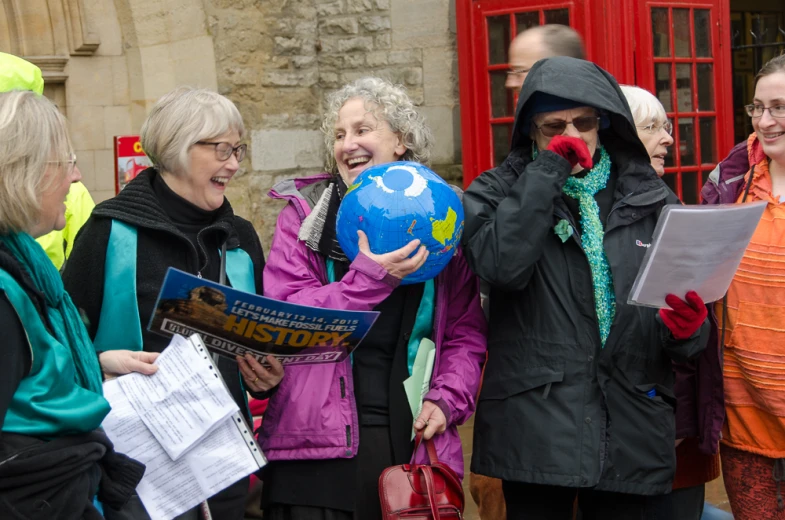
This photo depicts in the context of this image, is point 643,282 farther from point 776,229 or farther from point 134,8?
point 134,8

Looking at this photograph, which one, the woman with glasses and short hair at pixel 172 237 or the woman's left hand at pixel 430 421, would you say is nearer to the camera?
the woman with glasses and short hair at pixel 172 237

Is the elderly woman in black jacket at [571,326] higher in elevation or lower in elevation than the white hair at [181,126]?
lower

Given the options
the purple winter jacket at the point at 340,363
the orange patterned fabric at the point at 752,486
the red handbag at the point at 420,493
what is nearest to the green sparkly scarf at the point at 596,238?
the purple winter jacket at the point at 340,363

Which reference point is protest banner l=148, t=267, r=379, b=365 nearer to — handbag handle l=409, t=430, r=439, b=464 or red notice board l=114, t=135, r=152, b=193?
handbag handle l=409, t=430, r=439, b=464

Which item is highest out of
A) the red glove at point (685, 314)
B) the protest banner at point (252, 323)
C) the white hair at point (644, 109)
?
the white hair at point (644, 109)

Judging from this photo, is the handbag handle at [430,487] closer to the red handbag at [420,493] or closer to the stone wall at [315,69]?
the red handbag at [420,493]

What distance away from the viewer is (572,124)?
287cm

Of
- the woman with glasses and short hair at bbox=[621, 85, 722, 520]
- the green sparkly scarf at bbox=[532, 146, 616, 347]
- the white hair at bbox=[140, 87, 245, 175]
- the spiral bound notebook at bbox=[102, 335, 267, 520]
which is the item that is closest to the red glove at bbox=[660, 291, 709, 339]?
the green sparkly scarf at bbox=[532, 146, 616, 347]

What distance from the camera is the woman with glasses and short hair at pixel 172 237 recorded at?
2.58m

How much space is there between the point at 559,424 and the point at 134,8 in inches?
189

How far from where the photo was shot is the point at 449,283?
9.65 ft

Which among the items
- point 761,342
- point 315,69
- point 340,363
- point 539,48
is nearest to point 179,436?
point 340,363

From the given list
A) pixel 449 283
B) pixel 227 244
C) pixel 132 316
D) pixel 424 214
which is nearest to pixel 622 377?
pixel 449 283

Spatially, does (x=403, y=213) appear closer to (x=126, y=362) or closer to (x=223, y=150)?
(x=223, y=150)
